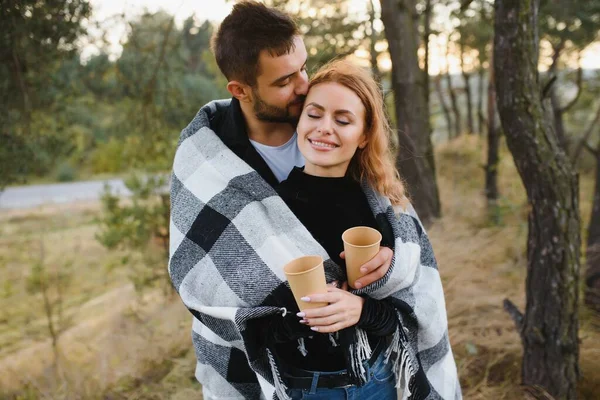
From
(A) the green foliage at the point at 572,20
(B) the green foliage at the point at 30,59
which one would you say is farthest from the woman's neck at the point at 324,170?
(A) the green foliage at the point at 572,20

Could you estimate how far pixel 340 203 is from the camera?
1.76 meters

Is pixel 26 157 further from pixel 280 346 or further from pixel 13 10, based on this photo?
pixel 280 346

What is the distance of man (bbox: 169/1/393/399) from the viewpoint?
1674mm

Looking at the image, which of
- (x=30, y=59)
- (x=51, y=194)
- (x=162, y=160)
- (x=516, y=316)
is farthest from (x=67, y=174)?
(x=516, y=316)

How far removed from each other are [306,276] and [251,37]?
44.4 inches

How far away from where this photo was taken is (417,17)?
15.3ft

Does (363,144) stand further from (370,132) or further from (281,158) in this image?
(281,158)

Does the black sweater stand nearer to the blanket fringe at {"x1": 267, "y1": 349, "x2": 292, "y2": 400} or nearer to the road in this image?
the blanket fringe at {"x1": 267, "y1": 349, "x2": 292, "y2": 400}

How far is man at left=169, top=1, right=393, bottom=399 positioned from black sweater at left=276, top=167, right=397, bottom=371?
10 centimetres

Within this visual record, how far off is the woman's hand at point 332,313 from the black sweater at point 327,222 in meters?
0.10

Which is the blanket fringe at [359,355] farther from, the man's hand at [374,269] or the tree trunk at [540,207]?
the tree trunk at [540,207]

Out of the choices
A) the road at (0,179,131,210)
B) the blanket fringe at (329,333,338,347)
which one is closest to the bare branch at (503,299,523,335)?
the blanket fringe at (329,333,338,347)

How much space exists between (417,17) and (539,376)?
3.49m

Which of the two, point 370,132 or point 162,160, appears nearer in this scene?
point 370,132
